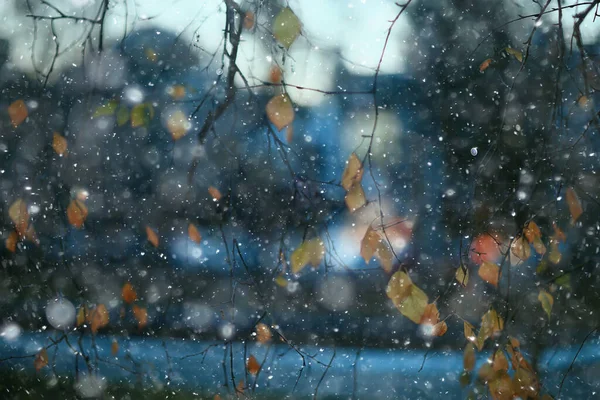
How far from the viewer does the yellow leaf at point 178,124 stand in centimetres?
153

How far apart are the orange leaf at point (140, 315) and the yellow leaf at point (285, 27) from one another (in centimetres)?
115

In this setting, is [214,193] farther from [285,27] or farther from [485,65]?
[485,65]

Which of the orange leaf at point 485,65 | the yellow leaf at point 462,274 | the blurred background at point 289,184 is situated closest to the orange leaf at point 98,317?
the blurred background at point 289,184

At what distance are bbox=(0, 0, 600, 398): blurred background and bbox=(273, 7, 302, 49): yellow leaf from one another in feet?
1.47

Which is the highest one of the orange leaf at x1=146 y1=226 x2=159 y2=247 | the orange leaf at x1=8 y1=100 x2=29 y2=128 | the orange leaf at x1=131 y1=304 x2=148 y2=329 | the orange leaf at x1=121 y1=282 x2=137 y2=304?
the orange leaf at x1=8 y1=100 x2=29 y2=128

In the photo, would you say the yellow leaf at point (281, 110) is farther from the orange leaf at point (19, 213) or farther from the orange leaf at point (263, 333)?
the orange leaf at point (19, 213)

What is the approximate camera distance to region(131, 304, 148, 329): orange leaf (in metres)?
1.79

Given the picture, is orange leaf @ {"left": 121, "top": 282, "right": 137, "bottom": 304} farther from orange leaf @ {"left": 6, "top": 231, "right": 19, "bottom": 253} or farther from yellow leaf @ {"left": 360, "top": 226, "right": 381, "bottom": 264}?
yellow leaf @ {"left": 360, "top": 226, "right": 381, "bottom": 264}

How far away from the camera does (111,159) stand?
65.3 inches

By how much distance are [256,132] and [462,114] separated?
0.63 m

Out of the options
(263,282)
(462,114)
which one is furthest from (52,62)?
(462,114)

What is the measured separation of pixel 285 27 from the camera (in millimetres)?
960

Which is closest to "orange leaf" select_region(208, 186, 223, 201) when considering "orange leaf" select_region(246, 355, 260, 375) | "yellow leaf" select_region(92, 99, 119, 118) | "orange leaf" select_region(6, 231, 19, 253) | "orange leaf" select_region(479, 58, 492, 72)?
"yellow leaf" select_region(92, 99, 119, 118)

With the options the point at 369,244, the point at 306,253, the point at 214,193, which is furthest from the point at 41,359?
the point at 369,244
